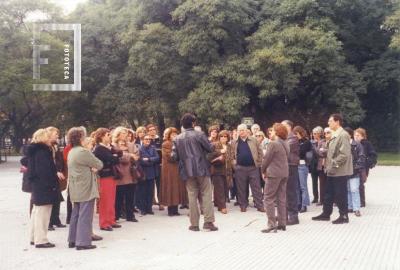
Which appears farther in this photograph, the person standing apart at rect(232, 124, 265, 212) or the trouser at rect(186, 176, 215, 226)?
the person standing apart at rect(232, 124, 265, 212)

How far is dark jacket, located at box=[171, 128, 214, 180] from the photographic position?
9984 millimetres

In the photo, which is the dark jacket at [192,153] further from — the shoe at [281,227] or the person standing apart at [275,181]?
the shoe at [281,227]

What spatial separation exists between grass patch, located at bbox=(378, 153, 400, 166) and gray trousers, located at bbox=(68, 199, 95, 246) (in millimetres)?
27621

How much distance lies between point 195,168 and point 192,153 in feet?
0.92

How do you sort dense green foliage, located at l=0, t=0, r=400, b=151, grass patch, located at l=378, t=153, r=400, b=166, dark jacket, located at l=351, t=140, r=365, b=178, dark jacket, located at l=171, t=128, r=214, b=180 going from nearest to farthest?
1. dark jacket, located at l=171, t=128, r=214, b=180
2. dark jacket, located at l=351, t=140, r=365, b=178
3. dense green foliage, located at l=0, t=0, r=400, b=151
4. grass patch, located at l=378, t=153, r=400, b=166

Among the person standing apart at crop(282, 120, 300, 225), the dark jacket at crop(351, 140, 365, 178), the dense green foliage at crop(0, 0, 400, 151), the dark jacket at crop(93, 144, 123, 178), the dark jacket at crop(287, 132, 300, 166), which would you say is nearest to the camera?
the dark jacket at crop(93, 144, 123, 178)

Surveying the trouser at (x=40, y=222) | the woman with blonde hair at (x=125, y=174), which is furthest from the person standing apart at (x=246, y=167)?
the trouser at (x=40, y=222)

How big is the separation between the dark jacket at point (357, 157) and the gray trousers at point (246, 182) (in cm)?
210

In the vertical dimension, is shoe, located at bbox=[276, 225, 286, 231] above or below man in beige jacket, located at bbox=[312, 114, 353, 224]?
below

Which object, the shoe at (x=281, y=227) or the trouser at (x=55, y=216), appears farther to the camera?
the trouser at (x=55, y=216)

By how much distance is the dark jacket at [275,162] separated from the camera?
32.7ft

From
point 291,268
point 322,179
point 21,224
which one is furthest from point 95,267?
point 322,179

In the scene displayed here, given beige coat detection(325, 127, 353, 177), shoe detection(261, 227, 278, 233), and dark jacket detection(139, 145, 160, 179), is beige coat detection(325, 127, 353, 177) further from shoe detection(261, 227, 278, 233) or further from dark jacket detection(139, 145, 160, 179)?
dark jacket detection(139, 145, 160, 179)

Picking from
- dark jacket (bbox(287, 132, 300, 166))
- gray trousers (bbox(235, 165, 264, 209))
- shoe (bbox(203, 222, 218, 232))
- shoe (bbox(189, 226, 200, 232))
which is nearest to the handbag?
shoe (bbox(189, 226, 200, 232))
